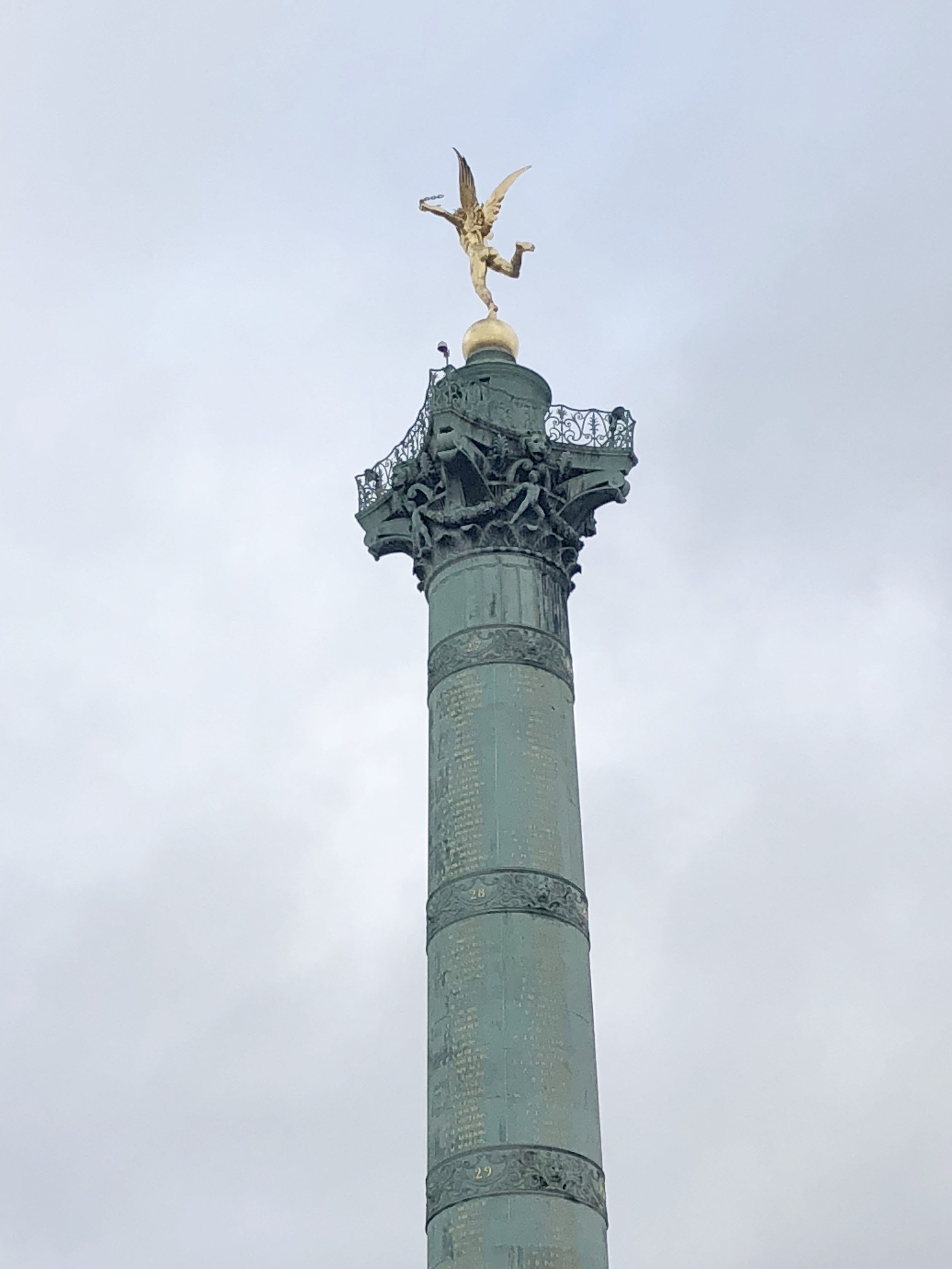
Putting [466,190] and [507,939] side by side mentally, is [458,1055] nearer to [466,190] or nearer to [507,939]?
[507,939]

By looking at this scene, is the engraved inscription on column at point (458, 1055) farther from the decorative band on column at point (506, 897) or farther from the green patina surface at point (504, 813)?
the decorative band on column at point (506, 897)

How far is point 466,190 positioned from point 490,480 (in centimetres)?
645

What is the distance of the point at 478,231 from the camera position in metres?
36.6

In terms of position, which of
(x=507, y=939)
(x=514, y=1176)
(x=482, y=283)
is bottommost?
(x=514, y=1176)

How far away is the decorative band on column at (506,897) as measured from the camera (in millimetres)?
30016

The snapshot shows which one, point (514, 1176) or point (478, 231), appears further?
point (478, 231)

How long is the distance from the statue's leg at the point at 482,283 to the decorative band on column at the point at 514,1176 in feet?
49.2

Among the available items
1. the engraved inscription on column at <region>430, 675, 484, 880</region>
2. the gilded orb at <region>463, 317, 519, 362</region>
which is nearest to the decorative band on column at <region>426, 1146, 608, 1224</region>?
the engraved inscription on column at <region>430, 675, 484, 880</region>

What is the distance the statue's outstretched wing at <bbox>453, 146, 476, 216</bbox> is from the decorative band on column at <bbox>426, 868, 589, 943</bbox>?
12758 mm

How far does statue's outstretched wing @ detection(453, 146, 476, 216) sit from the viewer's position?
36.7 metres

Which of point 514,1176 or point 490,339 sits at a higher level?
point 490,339

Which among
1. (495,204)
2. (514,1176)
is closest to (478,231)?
(495,204)

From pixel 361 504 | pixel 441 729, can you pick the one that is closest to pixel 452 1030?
pixel 441 729

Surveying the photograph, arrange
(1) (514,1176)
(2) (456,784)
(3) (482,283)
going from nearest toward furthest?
1. (1) (514,1176)
2. (2) (456,784)
3. (3) (482,283)
